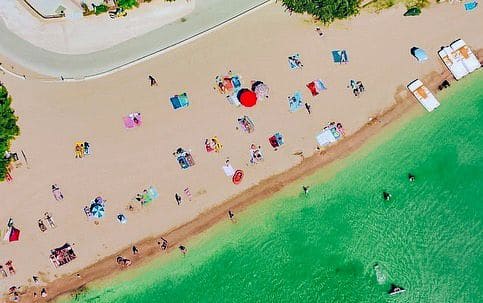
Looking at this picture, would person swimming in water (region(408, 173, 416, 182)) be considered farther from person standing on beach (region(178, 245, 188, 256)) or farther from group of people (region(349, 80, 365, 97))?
person standing on beach (region(178, 245, 188, 256))

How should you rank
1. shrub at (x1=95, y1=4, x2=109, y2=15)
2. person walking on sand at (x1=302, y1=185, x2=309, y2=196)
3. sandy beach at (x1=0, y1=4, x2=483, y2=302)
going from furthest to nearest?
person walking on sand at (x1=302, y1=185, x2=309, y2=196) → sandy beach at (x1=0, y1=4, x2=483, y2=302) → shrub at (x1=95, y1=4, x2=109, y2=15)

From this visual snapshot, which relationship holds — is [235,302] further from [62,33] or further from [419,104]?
[62,33]

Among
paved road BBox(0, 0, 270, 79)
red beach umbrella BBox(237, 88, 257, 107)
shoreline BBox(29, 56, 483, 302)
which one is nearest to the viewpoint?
paved road BBox(0, 0, 270, 79)

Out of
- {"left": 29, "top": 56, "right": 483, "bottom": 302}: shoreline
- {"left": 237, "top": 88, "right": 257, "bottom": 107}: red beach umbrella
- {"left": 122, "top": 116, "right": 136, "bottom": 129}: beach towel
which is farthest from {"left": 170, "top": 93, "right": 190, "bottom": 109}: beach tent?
{"left": 29, "top": 56, "right": 483, "bottom": 302}: shoreline

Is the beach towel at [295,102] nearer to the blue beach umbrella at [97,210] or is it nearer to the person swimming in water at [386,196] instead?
the person swimming in water at [386,196]

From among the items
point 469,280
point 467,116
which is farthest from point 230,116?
point 469,280

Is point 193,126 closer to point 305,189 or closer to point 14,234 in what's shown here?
point 305,189

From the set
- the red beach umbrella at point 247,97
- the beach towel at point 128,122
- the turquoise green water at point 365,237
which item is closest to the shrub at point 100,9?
the beach towel at point 128,122
